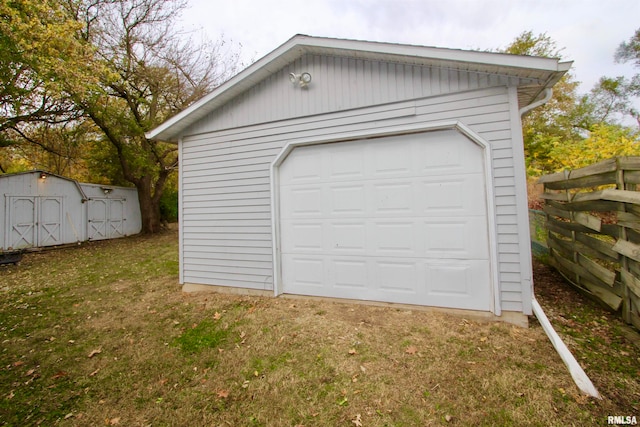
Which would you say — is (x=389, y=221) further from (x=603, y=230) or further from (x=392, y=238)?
(x=603, y=230)

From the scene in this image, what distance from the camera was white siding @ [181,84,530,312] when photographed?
3672 millimetres

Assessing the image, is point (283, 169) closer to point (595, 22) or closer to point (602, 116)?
point (595, 22)

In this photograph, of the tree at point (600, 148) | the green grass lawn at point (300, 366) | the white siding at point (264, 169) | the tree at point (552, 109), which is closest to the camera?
the green grass lawn at point (300, 366)

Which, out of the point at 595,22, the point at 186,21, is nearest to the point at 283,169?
the point at 186,21

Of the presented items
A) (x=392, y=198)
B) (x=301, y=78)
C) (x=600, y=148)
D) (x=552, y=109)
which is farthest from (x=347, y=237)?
(x=552, y=109)

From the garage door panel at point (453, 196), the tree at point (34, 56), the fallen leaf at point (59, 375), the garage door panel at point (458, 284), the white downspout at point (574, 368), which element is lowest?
the fallen leaf at point (59, 375)

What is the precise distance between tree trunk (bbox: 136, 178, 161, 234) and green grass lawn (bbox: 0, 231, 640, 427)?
34.4 feet

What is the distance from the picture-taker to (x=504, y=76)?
11.9 feet

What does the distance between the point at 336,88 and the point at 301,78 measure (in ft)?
2.06

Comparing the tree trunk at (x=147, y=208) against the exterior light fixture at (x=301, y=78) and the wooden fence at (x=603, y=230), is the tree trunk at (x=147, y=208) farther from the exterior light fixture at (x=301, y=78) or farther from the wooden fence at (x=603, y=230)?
the wooden fence at (x=603, y=230)

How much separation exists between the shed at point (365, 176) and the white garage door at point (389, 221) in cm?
2

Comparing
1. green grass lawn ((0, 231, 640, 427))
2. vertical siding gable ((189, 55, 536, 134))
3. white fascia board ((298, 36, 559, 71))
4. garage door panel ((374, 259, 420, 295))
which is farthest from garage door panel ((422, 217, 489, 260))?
white fascia board ((298, 36, 559, 71))

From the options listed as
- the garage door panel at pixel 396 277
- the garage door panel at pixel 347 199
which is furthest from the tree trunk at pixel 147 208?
the garage door panel at pixel 396 277

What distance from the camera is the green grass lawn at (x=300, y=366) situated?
237 cm
